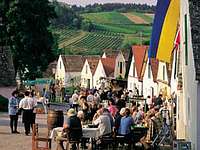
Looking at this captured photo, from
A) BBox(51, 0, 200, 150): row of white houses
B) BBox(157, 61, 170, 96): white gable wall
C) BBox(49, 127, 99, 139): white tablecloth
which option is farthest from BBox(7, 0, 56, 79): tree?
BBox(49, 127, 99, 139): white tablecloth

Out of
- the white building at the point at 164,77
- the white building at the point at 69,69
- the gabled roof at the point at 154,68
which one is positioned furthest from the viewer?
the white building at the point at 69,69

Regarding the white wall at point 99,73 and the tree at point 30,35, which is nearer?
the tree at point 30,35

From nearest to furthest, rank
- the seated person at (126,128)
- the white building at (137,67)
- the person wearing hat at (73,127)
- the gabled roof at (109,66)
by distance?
1. the person wearing hat at (73,127)
2. the seated person at (126,128)
3. the white building at (137,67)
4. the gabled roof at (109,66)

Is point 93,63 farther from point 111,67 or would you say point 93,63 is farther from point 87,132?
point 87,132

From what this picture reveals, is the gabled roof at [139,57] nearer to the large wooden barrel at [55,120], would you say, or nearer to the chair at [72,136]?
the large wooden barrel at [55,120]

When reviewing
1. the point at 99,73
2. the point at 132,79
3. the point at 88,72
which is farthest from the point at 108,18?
→ the point at 132,79

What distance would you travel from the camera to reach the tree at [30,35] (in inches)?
2149

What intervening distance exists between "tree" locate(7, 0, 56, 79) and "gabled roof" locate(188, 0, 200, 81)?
124 feet

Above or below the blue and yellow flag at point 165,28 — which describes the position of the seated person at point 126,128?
below

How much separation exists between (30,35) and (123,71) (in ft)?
123

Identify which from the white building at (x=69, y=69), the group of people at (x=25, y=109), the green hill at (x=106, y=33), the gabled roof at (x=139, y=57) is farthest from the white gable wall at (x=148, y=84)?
the green hill at (x=106, y=33)

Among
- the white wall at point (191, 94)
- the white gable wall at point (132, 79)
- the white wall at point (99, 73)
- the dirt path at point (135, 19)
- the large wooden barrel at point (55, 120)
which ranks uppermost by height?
the dirt path at point (135, 19)

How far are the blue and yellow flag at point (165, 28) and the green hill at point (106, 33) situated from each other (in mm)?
121554

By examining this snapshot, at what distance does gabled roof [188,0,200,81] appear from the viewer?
16200mm
